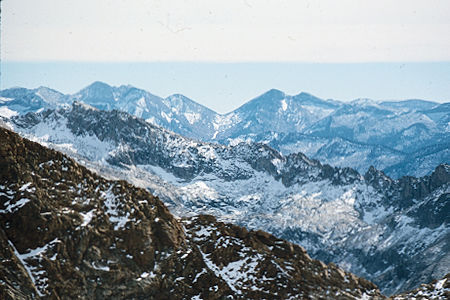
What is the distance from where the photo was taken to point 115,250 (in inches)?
3745

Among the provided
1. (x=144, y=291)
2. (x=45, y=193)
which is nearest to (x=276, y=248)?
(x=144, y=291)

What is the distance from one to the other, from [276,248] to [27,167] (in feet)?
147

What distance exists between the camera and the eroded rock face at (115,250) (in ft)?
291

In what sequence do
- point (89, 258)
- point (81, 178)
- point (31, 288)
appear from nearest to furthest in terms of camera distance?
point (31, 288), point (89, 258), point (81, 178)

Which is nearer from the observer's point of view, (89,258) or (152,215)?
(89,258)

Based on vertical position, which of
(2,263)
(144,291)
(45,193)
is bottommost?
(144,291)

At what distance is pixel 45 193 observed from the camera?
93625mm

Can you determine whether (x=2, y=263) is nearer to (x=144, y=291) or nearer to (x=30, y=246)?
(x=30, y=246)

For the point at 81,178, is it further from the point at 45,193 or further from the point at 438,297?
the point at 438,297

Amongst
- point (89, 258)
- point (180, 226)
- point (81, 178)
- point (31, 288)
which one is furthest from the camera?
point (180, 226)

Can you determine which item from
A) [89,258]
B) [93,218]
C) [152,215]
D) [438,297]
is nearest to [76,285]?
[89,258]

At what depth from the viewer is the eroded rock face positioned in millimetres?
88812

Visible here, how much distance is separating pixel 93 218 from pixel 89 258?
646 cm

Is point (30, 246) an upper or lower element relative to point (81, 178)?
lower
